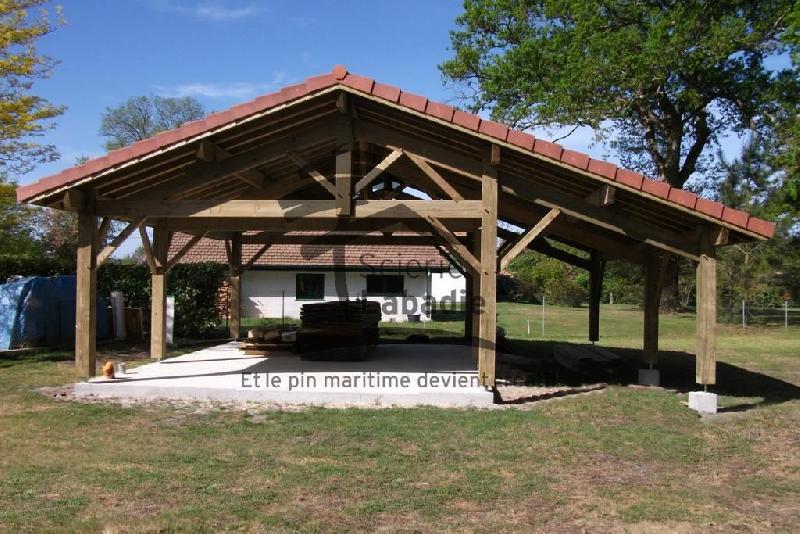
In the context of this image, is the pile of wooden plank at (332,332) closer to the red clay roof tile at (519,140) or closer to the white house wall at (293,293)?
the red clay roof tile at (519,140)

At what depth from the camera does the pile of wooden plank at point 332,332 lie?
41.3 ft

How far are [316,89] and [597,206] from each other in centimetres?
434

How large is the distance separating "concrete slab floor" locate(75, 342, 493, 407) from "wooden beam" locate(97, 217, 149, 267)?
6.17 ft

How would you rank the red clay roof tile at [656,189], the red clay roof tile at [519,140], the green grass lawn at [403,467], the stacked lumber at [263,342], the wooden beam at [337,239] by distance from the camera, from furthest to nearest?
the wooden beam at [337,239] → the stacked lumber at [263,342] → the red clay roof tile at [519,140] → the red clay roof tile at [656,189] → the green grass lawn at [403,467]

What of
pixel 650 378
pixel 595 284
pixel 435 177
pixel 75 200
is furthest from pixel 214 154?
pixel 595 284

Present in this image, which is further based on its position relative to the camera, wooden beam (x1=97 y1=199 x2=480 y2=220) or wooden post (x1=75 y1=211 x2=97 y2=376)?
wooden post (x1=75 y1=211 x2=97 y2=376)

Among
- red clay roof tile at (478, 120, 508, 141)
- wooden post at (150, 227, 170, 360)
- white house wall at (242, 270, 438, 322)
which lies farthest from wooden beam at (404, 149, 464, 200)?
white house wall at (242, 270, 438, 322)

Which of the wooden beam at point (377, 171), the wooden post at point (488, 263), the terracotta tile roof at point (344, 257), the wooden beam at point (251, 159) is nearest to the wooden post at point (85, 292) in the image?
the wooden beam at point (251, 159)

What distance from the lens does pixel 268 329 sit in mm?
13648

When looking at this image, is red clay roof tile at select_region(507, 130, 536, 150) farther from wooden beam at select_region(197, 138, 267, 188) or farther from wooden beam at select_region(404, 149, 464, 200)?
wooden beam at select_region(197, 138, 267, 188)

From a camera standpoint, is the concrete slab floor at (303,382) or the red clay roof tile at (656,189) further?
the concrete slab floor at (303,382)

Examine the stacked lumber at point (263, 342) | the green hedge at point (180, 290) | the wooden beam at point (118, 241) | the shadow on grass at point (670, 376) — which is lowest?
the shadow on grass at point (670, 376)

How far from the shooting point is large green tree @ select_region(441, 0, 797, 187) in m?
25.1

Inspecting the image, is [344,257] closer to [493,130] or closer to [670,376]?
[670,376]
